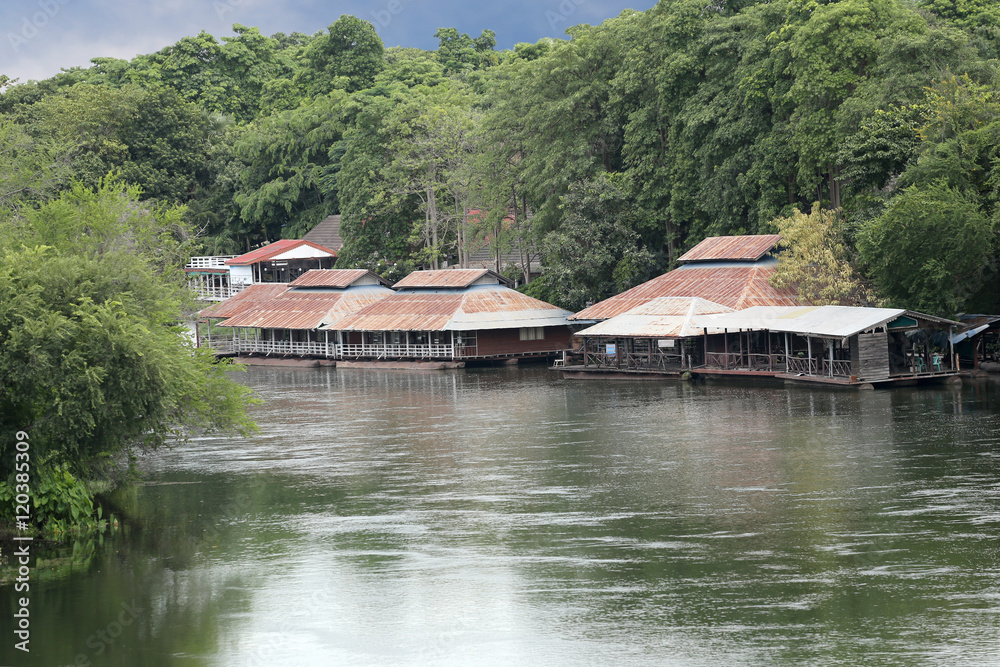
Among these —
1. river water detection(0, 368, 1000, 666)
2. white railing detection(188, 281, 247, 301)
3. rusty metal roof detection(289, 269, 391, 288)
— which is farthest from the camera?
white railing detection(188, 281, 247, 301)

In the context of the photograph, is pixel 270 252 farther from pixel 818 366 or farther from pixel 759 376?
pixel 818 366

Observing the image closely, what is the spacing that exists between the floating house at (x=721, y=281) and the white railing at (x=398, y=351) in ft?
25.6

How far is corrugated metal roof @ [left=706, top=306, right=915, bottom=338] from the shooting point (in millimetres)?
40500

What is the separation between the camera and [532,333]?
61.2 metres

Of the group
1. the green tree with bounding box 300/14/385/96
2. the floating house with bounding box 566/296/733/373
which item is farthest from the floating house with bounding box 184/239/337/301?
the floating house with bounding box 566/296/733/373

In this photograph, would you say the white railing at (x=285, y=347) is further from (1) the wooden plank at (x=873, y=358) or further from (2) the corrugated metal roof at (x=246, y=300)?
(1) the wooden plank at (x=873, y=358)

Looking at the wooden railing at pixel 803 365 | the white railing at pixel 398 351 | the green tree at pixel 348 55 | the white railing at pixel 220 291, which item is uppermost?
the green tree at pixel 348 55

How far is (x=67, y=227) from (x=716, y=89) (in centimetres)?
3633

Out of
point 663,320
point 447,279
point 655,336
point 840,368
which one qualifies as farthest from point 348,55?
point 840,368

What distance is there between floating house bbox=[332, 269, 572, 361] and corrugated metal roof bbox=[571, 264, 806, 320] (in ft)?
15.4

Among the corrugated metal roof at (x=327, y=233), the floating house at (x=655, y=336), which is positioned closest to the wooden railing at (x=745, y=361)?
the floating house at (x=655, y=336)

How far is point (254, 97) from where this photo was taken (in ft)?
370

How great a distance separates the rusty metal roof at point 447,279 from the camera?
62531mm

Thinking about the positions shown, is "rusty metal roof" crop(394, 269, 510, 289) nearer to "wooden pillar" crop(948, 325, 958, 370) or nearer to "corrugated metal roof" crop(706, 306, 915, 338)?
"corrugated metal roof" crop(706, 306, 915, 338)
